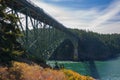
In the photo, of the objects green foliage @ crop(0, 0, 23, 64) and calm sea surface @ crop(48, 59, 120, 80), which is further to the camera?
calm sea surface @ crop(48, 59, 120, 80)

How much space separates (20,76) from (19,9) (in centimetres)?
3039

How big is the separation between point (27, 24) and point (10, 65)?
27316 millimetres

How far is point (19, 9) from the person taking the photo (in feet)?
176

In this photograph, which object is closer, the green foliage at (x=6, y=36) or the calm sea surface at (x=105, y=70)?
the green foliage at (x=6, y=36)

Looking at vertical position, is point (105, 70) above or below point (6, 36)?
below

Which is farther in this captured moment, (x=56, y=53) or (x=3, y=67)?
(x=56, y=53)

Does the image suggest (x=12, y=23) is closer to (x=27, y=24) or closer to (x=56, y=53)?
(x=27, y=24)

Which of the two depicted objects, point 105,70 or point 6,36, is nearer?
point 6,36

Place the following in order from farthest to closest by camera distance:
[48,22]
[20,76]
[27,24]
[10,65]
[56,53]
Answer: [56,53], [48,22], [27,24], [10,65], [20,76]

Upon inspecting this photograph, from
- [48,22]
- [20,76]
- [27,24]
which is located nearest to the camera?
[20,76]

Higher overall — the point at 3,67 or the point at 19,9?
the point at 19,9

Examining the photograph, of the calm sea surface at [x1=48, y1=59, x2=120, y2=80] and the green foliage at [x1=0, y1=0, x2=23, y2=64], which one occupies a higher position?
the green foliage at [x1=0, y1=0, x2=23, y2=64]

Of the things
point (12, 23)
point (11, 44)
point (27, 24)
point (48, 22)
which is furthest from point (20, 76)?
point (48, 22)

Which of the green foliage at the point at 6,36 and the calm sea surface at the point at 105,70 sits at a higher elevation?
the green foliage at the point at 6,36
